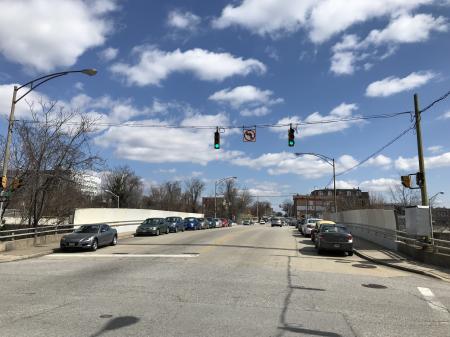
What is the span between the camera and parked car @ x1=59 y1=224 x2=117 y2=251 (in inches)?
841

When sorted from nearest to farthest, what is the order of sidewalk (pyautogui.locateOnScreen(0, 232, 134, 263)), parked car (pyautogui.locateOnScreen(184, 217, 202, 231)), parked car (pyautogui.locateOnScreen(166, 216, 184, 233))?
sidewalk (pyautogui.locateOnScreen(0, 232, 134, 263))
parked car (pyautogui.locateOnScreen(166, 216, 184, 233))
parked car (pyautogui.locateOnScreen(184, 217, 202, 231))

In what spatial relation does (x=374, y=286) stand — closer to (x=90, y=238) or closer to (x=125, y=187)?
(x=90, y=238)

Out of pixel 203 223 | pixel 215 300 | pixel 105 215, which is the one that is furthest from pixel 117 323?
pixel 203 223

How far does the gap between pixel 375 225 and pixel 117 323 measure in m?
23.0

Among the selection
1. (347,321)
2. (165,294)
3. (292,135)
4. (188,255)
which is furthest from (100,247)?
(347,321)

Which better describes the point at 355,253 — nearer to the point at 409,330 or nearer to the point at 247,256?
the point at 247,256

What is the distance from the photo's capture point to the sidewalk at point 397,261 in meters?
15.1

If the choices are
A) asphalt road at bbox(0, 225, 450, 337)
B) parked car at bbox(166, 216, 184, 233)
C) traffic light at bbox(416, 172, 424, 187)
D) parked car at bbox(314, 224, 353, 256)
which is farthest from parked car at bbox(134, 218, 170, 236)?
traffic light at bbox(416, 172, 424, 187)

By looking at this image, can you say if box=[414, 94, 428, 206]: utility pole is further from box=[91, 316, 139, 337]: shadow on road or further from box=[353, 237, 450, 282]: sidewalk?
box=[91, 316, 139, 337]: shadow on road

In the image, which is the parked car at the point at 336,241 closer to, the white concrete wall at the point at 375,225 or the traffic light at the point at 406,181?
the white concrete wall at the point at 375,225

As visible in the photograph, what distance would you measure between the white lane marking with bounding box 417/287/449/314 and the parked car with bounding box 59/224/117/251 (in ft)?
50.1

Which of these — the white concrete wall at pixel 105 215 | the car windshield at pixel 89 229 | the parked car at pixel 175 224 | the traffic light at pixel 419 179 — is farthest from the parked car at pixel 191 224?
the traffic light at pixel 419 179

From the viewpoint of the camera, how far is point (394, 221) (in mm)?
22984

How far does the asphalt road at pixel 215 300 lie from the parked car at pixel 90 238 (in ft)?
14.5
